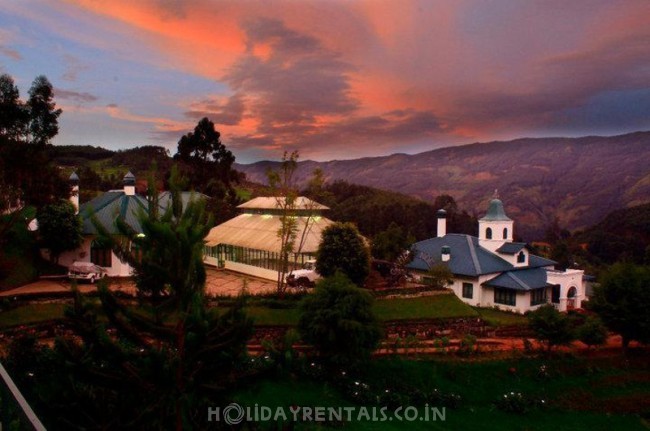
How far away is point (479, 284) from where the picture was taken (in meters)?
32.2

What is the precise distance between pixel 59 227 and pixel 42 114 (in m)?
6.54

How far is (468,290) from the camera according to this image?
1287 inches

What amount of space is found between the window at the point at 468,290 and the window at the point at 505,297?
157 centimetres

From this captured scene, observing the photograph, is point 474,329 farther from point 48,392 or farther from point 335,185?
point 335,185

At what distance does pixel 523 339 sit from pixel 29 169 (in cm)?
2342

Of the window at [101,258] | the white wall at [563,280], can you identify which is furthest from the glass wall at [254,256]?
the white wall at [563,280]

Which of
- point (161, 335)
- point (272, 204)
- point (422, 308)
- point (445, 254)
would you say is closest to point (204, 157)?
point (272, 204)

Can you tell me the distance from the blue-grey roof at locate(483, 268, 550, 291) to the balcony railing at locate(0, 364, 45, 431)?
30888 mm

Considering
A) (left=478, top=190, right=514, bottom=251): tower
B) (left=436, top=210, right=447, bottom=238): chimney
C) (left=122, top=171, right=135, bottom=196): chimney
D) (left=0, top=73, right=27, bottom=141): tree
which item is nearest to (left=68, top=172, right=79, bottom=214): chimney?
(left=122, top=171, right=135, bottom=196): chimney

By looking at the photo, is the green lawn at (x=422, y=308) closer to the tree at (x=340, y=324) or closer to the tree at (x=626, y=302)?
the tree at (x=340, y=324)

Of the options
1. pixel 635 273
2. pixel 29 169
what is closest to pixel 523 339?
pixel 635 273

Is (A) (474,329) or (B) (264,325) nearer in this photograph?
(B) (264,325)

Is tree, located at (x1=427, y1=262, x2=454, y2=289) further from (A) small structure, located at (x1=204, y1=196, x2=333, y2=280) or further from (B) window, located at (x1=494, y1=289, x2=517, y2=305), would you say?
(A) small structure, located at (x1=204, y1=196, x2=333, y2=280)

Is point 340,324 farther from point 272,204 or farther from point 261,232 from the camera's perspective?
point 272,204
